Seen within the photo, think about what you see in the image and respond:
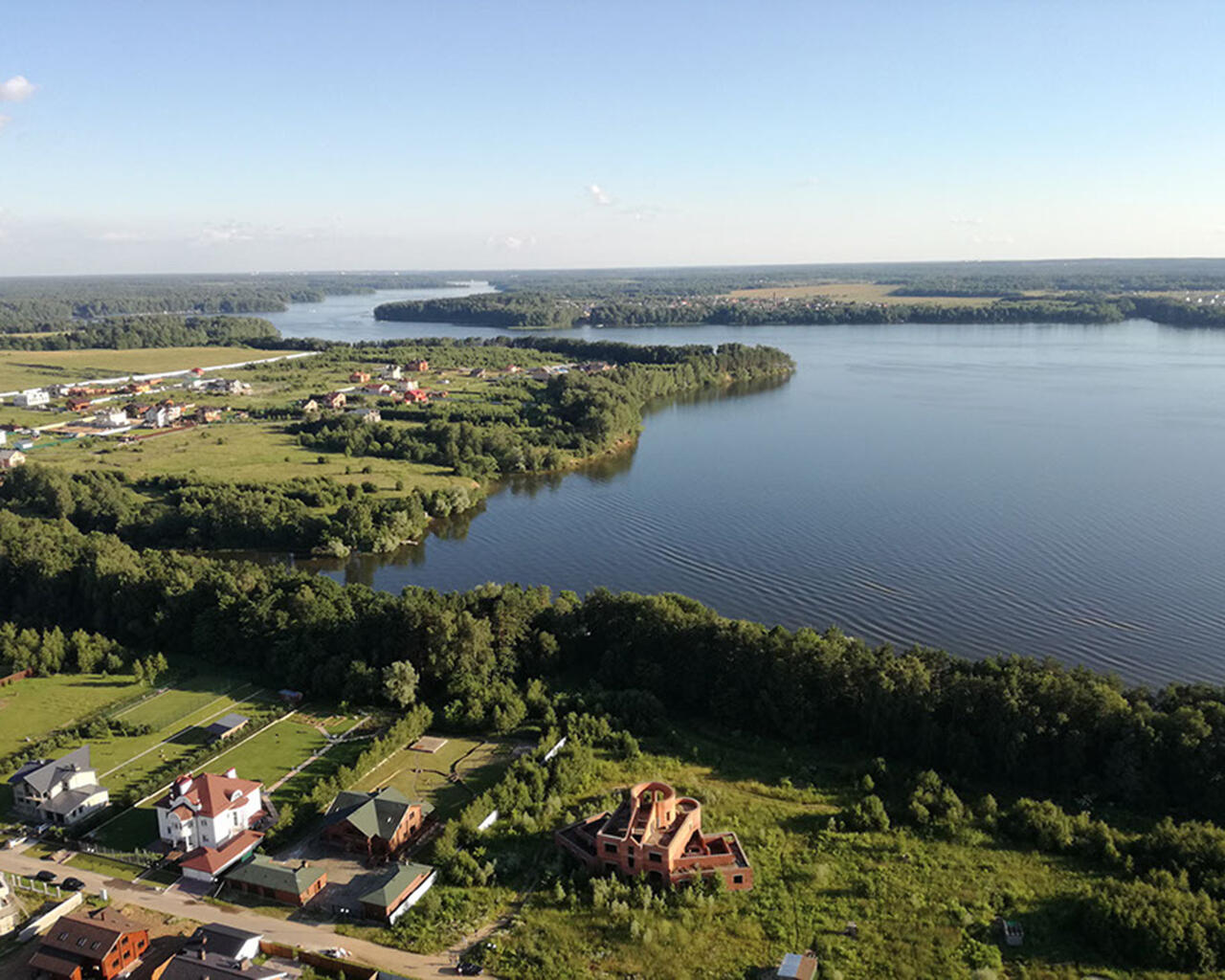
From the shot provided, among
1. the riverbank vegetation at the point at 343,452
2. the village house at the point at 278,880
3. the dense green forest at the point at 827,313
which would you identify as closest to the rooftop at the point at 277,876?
the village house at the point at 278,880

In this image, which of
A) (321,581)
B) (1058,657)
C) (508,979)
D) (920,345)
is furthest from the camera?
(920,345)

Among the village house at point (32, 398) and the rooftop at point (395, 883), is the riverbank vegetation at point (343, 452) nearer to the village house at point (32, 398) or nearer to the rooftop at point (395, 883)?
the village house at point (32, 398)

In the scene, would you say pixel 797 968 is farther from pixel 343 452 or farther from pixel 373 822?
pixel 343 452

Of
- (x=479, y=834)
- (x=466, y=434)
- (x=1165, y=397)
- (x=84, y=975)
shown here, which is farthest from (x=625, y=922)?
(x=1165, y=397)

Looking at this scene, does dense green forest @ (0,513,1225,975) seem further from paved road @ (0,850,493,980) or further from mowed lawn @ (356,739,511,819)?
paved road @ (0,850,493,980)

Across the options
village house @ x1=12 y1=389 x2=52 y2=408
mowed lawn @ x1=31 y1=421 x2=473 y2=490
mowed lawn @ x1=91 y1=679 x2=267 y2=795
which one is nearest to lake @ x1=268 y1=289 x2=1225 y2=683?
mowed lawn @ x1=31 y1=421 x2=473 y2=490

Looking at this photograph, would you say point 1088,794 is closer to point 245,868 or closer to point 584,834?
point 584,834

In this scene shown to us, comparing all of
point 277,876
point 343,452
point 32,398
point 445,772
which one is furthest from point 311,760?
point 32,398

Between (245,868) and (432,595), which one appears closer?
(245,868)
